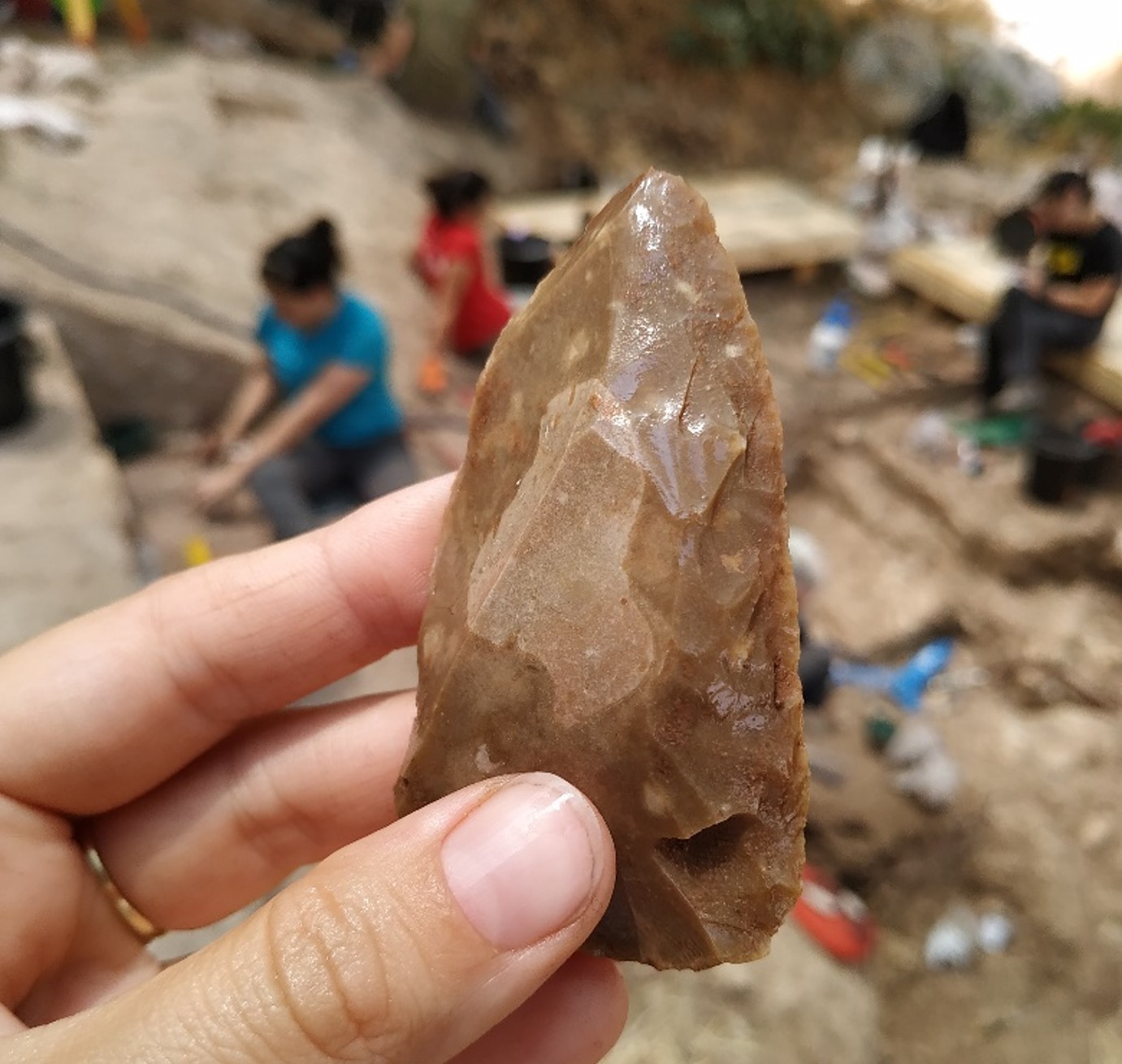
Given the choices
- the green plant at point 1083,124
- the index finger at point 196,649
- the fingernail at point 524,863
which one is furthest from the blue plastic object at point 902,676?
the green plant at point 1083,124

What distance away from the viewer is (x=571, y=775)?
1021 millimetres

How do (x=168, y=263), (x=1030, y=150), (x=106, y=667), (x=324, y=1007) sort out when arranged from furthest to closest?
(x=1030, y=150) → (x=168, y=263) → (x=106, y=667) → (x=324, y=1007)

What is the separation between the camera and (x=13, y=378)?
280 centimetres

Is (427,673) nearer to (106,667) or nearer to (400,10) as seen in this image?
(106,667)

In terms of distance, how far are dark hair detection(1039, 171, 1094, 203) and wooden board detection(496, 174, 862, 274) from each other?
1.68 meters

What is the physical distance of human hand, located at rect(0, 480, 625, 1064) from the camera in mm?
866

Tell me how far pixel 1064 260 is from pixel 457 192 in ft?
9.62

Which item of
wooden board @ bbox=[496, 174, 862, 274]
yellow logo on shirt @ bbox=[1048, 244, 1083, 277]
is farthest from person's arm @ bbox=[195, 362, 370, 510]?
yellow logo on shirt @ bbox=[1048, 244, 1083, 277]

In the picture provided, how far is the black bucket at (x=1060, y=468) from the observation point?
378 centimetres

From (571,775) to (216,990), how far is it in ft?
1.32

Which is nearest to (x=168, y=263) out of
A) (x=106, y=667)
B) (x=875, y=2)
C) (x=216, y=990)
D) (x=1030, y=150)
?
(x=106, y=667)

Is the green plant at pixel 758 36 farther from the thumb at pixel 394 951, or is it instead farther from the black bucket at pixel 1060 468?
the thumb at pixel 394 951

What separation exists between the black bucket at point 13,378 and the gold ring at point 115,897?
184 cm

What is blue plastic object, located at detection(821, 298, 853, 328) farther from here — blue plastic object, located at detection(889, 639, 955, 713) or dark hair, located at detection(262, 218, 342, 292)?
dark hair, located at detection(262, 218, 342, 292)
